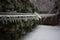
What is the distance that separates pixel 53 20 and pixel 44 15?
10.9 inches

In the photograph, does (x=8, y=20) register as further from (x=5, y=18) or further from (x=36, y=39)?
(x=36, y=39)

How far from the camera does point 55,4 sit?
7.37ft

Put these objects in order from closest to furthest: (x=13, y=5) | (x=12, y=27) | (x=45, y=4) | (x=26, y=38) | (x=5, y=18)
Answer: (x=5, y=18) → (x=12, y=27) → (x=13, y=5) → (x=26, y=38) → (x=45, y=4)

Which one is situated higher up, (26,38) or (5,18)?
(5,18)

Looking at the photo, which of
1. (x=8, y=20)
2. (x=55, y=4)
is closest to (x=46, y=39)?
(x=8, y=20)

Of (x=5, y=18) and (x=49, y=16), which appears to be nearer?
(x=5, y=18)

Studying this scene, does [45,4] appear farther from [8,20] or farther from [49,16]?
[8,20]

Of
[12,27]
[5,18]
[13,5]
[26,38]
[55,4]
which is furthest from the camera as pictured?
[55,4]

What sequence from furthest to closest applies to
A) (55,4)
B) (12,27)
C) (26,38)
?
(55,4), (26,38), (12,27)

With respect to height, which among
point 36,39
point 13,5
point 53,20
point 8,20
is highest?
point 13,5

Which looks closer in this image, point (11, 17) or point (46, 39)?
point (11, 17)

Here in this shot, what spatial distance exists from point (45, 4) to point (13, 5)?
43.5 inches

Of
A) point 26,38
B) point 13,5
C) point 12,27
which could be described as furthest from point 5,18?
point 26,38

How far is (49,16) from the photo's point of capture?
7.55ft
